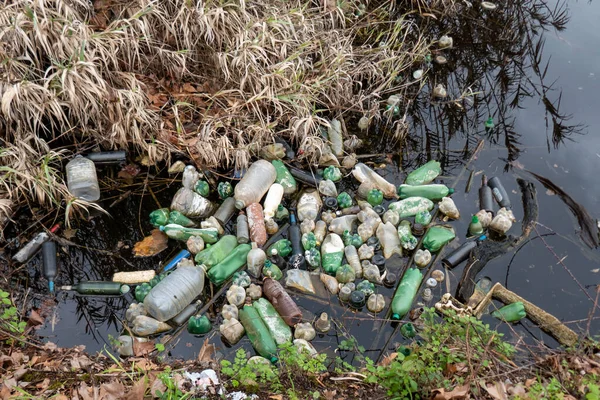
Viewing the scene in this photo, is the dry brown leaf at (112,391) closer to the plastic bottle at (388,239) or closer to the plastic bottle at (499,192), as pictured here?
the plastic bottle at (388,239)

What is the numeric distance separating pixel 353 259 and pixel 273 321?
0.89 meters

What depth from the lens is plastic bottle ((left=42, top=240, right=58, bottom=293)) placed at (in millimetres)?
4262

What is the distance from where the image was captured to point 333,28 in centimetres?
593

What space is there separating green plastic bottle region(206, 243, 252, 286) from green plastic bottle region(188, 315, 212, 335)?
0.38 meters

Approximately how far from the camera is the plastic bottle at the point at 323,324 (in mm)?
3916

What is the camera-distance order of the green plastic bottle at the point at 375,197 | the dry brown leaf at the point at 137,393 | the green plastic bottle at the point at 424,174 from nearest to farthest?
the dry brown leaf at the point at 137,393, the green plastic bottle at the point at 375,197, the green plastic bottle at the point at 424,174

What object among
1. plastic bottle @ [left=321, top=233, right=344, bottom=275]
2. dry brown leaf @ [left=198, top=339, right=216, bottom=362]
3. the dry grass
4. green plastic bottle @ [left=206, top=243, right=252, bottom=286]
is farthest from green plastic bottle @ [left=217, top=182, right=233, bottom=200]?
dry brown leaf @ [left=198, top=339, right=216, bottom=362]

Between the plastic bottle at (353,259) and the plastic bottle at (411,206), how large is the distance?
0.64m

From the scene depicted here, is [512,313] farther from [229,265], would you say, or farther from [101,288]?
[101,288]

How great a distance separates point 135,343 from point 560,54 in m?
6.02

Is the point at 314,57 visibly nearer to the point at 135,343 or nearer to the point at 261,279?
the point at 261,279

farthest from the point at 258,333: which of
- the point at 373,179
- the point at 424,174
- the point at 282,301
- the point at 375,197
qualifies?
the point at 424,174

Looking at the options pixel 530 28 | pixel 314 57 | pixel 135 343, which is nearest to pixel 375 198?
pixel 314 57

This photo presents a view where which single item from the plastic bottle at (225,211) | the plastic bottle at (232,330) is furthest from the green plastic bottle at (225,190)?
the plastic bottle at (232,330)
